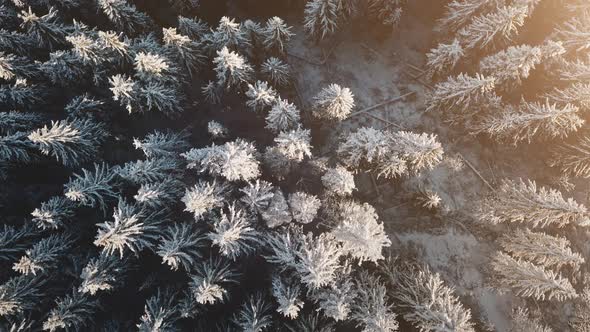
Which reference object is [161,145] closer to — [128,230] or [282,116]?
[128,230]

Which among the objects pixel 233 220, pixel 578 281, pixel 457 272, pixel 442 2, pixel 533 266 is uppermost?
pixel 442 2

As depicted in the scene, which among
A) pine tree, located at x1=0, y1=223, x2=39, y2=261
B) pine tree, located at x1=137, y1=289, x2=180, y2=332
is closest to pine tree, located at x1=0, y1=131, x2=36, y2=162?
pine tree, located at x1=0, y1=223, x2=39, y2=261

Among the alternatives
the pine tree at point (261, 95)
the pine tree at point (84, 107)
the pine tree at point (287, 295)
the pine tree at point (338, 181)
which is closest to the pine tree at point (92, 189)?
the pine tree at point (84, 107)

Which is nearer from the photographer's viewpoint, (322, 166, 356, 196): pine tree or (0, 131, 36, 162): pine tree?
(0, 131, 36, 162): pine tree

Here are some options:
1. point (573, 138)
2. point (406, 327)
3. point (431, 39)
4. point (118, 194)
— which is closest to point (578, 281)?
point (573, 138)

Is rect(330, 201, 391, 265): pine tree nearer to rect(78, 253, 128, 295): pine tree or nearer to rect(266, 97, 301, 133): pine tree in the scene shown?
rect(266, 97, 301, 133): pine tree

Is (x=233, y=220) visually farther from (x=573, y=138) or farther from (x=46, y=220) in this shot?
(x=573, y=138)
